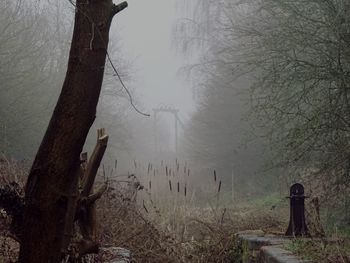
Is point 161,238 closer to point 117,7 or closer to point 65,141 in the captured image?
point 65,141

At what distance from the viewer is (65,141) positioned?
2.99m

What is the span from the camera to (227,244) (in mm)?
6586

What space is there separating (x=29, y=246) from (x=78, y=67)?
1036 mm

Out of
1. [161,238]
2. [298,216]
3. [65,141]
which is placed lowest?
[161,238]

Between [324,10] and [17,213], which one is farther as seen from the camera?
[324,10]

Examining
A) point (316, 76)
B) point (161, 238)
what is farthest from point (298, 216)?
point (316, 76)

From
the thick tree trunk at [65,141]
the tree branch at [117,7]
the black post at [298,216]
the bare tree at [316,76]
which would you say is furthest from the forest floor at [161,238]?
the tree branch at [117,7]

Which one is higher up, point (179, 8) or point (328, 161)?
point (179, 8)

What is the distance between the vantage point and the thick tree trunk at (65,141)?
300cm

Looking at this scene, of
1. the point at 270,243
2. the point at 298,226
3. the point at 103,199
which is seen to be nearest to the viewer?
the point at 270,243

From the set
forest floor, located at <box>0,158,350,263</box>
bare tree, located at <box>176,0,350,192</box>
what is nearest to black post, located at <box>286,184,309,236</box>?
forest floor, located at <box>0,158,350,263</box>

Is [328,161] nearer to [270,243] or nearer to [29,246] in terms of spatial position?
[270,243]

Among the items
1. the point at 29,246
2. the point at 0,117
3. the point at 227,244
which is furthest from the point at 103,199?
the point at 0,117

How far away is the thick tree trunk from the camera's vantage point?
2998 millimetres
